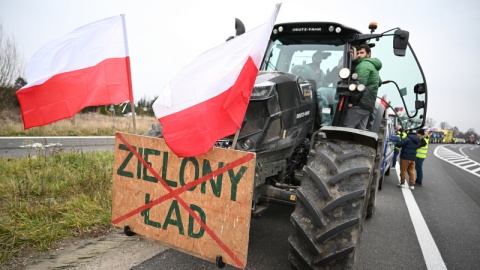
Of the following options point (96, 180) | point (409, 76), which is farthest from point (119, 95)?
point (409, 76)

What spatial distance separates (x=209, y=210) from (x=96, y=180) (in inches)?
145

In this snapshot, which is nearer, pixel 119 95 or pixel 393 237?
pixel 119 95

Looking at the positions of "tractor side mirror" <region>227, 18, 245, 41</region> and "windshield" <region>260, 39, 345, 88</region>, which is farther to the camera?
"windshield" <region>260, 39, 345, 88</region>

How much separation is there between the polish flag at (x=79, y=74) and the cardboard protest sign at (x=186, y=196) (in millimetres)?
553

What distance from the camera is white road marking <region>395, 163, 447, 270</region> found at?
378cm

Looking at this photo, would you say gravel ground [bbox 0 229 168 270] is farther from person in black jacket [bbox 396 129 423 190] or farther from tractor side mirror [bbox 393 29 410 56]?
person in black jacket [bbox 396 129 423 190]

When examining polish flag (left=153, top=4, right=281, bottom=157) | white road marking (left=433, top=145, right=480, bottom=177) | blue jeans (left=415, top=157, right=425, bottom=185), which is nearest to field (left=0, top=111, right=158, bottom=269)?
polish flag (left=153, top=4, right=281, bottom=157)

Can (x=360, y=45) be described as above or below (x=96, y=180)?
above

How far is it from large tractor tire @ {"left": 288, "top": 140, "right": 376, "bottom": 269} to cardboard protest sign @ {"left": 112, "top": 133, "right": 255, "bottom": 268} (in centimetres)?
57

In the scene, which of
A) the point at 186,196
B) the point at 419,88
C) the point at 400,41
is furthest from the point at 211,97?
the point at 419,88

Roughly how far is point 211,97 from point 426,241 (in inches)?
160

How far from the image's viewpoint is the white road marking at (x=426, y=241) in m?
3.78

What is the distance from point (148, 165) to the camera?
269 centimetres

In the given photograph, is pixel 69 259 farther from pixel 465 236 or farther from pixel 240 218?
pixel 465 236
